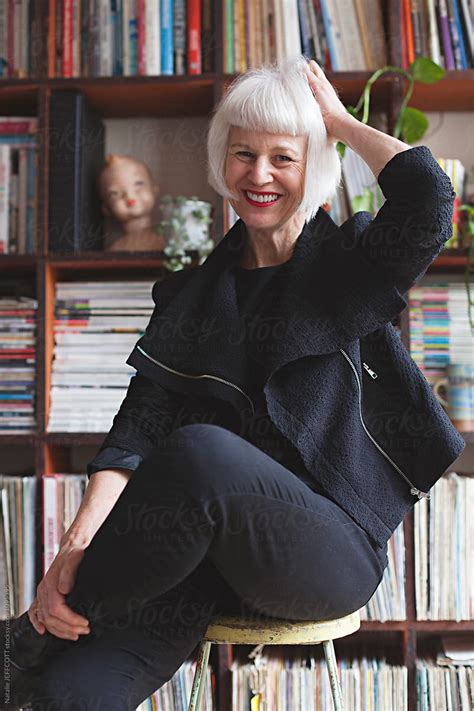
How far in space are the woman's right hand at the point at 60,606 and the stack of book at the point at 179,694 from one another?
0.89 m

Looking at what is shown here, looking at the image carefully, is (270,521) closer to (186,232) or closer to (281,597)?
(281,597)

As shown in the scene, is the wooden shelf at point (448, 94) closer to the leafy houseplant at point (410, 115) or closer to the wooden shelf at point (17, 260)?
the leafy houseplant at point (410, 115)

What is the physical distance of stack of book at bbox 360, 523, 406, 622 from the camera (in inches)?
73.4

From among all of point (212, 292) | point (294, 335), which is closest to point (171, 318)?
point (212, 292)

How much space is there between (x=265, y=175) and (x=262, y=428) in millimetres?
397

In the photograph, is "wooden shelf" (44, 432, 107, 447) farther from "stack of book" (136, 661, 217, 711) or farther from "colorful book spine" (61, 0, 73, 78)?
"colorful book spine" (61, 0, 73, 78)

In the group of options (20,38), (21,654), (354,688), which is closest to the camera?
(21,654)

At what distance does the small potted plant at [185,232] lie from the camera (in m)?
1.95

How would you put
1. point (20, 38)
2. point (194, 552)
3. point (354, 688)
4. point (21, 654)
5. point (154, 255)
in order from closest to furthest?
point (194, 552)
point (21, 654)
point (354, 688)
point (154, 255)
point (20, 38)

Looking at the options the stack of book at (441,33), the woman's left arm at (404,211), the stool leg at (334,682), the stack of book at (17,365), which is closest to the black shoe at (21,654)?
the stool leg at (334,682)

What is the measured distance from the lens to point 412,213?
3.75 feet

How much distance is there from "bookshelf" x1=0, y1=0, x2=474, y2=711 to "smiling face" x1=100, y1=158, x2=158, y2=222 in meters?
0.14

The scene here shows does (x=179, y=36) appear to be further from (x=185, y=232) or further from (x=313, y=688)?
(x=313, y=688)

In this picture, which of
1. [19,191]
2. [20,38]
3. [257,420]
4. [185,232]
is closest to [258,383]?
[257,420]
